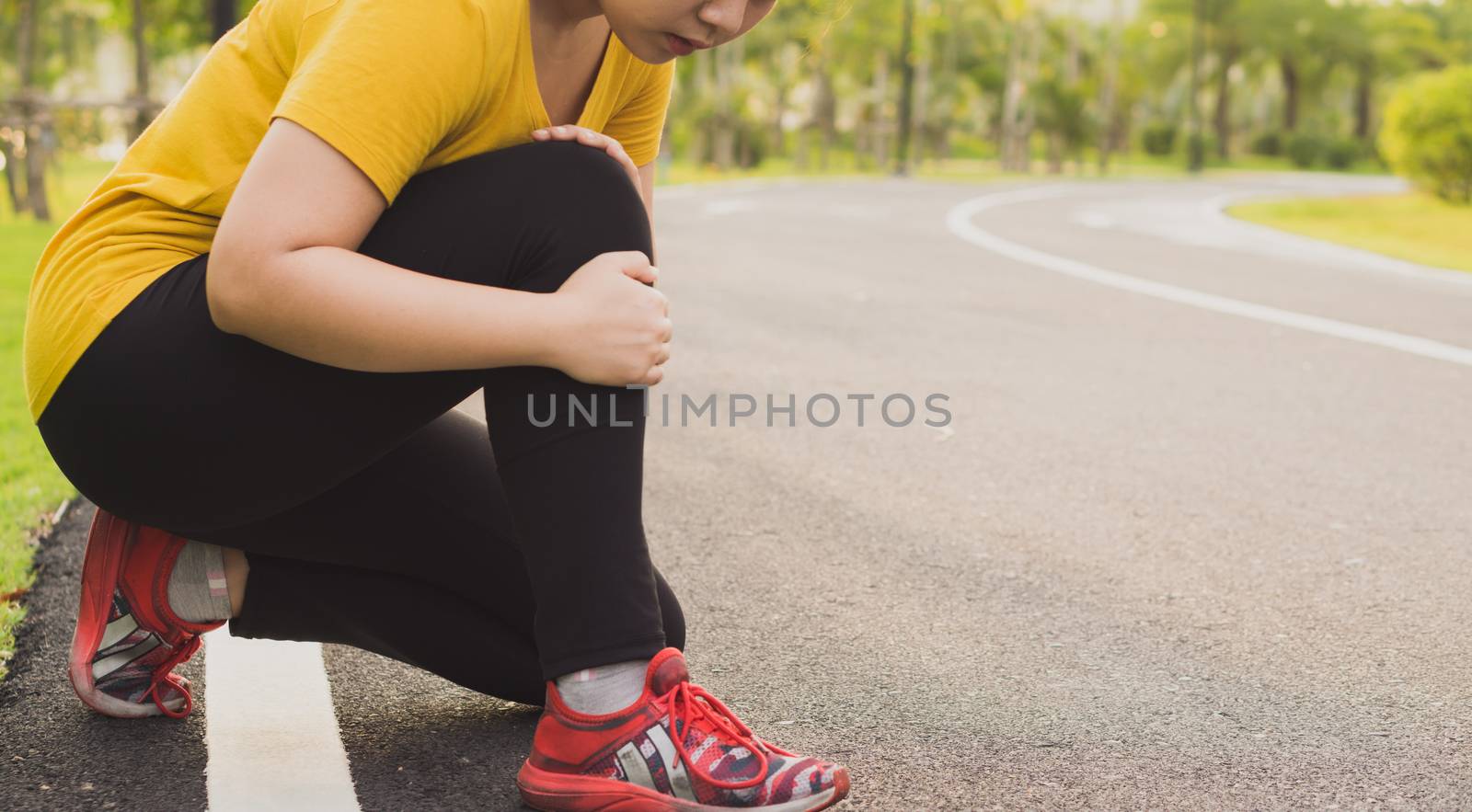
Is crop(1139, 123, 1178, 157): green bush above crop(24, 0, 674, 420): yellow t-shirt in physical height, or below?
below

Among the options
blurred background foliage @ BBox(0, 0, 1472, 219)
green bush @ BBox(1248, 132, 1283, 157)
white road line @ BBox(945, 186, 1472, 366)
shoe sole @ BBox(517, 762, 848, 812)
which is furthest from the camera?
green bush @ BBox(1248, 132, 1283, 157)

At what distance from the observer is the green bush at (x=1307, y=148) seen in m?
60.7

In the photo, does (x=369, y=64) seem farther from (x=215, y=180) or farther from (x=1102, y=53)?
(x=1102, y=53)

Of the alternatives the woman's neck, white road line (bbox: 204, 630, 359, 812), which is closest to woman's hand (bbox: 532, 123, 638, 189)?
the woman's neck

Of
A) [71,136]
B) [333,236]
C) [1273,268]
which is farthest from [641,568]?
[71,136]

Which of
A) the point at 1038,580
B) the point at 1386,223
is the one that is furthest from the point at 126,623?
the point at 1386,223

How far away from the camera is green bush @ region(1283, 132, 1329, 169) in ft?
199

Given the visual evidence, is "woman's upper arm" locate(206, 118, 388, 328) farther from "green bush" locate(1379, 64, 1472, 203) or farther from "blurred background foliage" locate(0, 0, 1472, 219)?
"green bush" locate(1379, 64, 1472, 203)

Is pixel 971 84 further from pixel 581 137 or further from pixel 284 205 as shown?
pixel 284 205

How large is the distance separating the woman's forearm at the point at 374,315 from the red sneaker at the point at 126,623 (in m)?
0.51

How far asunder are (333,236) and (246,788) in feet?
2.52

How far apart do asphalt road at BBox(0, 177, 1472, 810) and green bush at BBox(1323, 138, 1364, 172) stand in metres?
58.4

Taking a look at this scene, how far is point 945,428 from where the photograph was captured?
4637 mm

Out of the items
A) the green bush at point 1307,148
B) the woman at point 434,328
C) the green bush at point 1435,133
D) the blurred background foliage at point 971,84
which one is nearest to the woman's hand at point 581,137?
the woman at point 434,328
